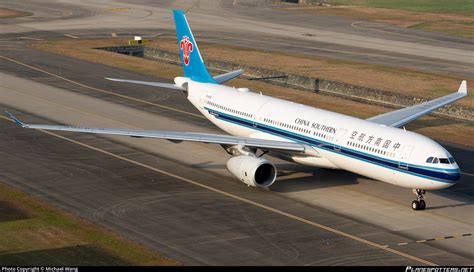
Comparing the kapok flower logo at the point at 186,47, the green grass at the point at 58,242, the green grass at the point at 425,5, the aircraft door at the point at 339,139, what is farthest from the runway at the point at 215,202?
the green grass at the point at 425,5

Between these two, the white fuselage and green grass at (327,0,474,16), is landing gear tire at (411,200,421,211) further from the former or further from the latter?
green grass at (327,0,474,16)

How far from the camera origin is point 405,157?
47.9 meters

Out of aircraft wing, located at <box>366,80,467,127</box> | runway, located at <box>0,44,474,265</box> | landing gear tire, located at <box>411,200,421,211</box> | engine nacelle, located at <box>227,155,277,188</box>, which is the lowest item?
runway, located at <box>0,44,474,265</box>

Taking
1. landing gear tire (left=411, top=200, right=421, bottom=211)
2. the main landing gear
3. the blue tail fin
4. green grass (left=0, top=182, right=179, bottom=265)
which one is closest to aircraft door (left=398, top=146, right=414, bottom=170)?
the main landing gear

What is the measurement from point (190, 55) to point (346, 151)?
64.6ft

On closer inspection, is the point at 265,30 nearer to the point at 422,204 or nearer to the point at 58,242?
the point at 422,204

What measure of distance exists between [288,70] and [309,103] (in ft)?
57.0

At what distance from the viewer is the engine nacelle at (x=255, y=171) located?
51719 millimetres

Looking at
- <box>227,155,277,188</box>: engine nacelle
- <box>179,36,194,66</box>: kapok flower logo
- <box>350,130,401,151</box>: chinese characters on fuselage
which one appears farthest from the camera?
<box>179,36,194,66</box>: kapok flower logo

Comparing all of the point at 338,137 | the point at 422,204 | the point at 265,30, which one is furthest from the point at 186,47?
the point at 265,30

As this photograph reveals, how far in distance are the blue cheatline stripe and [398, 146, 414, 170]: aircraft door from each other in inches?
7.2

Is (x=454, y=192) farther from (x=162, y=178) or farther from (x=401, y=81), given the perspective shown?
(x=401, y=81)

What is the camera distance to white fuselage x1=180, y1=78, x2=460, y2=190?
47.6 m

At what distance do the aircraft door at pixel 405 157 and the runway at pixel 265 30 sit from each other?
5137cm
